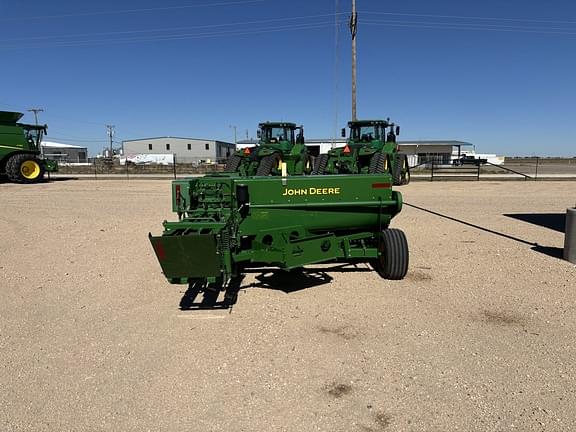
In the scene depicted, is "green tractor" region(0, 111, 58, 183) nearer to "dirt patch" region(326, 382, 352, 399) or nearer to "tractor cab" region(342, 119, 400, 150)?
"tractor cab" region(342, 119, 400, 150)

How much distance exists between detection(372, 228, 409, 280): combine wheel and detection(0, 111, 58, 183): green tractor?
22459 millimetres

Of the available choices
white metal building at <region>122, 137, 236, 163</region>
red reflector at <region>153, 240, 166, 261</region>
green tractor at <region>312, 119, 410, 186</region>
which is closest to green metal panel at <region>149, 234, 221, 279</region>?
red reflector at <region>153, 240, 166, 261</region>

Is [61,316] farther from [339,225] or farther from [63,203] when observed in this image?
[63,203]

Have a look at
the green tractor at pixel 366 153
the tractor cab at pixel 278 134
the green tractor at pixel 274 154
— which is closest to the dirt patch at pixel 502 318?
the green tractor at pixel 274 154

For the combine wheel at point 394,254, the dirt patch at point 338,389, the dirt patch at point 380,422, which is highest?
the combine wheel at point 394,254

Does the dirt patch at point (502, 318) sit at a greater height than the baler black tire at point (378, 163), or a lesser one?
lesser

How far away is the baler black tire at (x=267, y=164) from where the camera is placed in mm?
11953

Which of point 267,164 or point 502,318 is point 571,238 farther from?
point 267,164

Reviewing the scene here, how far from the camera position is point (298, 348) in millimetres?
3809

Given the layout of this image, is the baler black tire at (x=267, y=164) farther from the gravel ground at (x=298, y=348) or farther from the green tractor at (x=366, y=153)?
the gravel ground at (x=298, y=348)

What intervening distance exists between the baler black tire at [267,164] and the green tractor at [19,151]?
1596 cm

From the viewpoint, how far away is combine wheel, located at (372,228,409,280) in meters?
5.54

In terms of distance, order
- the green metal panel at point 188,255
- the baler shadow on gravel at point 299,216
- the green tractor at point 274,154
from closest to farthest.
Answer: the green metal panel at point 188,255 < the baler shadow on gravel at point 299,216 < the green tractor at point 274,154

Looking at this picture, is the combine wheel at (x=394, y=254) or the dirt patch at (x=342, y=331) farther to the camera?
the combine wheel at (x=394, y=254)
